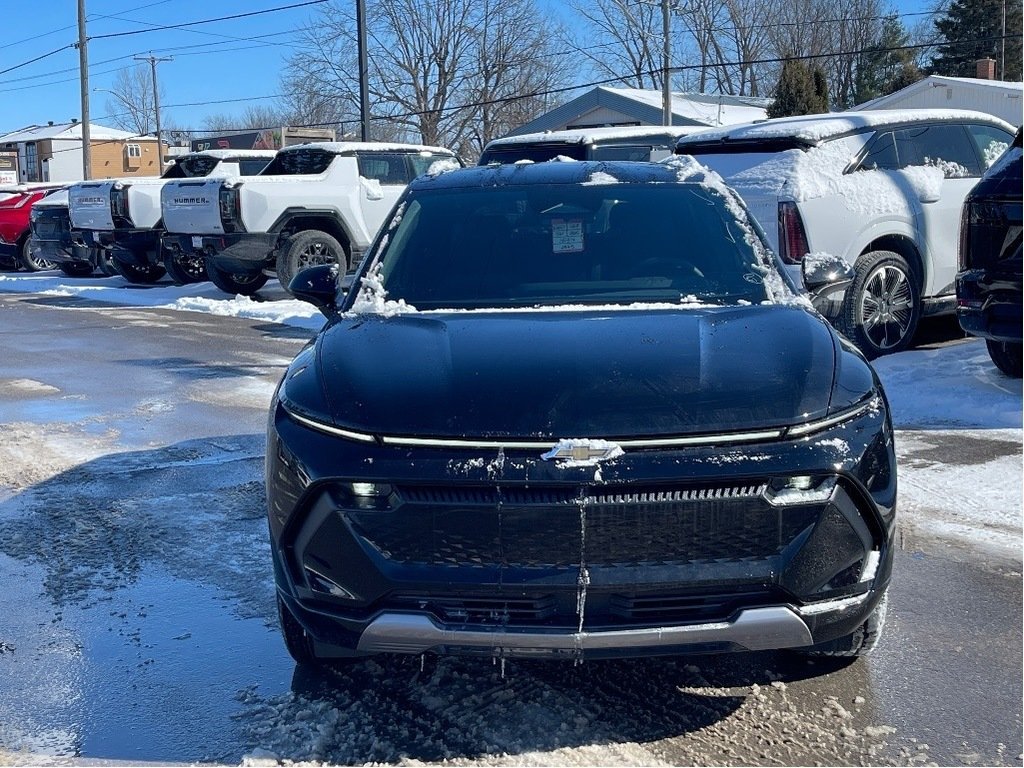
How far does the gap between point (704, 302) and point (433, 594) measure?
1.60 m

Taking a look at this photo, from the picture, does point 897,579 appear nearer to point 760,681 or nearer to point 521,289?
point 760,681

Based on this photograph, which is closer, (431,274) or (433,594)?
(433,594)

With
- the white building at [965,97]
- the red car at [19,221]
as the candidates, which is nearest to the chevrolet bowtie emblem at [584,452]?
the red car at [19,221]

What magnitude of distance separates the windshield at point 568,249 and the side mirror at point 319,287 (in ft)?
0.85

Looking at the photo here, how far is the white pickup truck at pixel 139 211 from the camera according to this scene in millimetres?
16391

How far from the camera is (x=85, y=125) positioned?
110ft

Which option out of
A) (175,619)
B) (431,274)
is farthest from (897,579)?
(175,619)

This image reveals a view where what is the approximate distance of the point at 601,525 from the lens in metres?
2.73

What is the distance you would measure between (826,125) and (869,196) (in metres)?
0.64

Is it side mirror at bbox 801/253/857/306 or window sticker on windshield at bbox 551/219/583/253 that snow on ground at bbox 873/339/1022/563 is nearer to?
side mirror at bbox 801/253/857/306

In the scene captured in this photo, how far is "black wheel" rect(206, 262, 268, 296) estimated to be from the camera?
1523cm

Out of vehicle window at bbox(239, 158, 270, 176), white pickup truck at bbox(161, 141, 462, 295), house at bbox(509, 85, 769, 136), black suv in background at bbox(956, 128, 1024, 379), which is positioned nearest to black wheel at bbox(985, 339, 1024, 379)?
black suv in background at bbox(956, 128, 1024, 379)

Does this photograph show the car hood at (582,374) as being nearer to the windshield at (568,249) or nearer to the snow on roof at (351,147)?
the windshield at (568,249)

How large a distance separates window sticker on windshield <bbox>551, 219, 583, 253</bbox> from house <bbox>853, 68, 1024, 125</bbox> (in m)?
28.1
